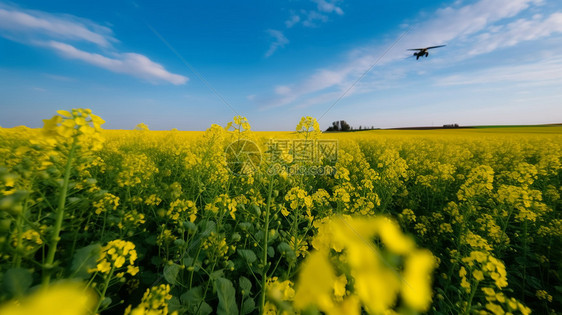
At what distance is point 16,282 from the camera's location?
43.6 inches

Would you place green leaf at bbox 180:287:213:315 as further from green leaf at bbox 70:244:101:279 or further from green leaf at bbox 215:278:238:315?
green leaf at bbox 70:244:101:279

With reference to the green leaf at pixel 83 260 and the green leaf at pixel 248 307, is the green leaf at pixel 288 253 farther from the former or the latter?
the green leaf at pixel 83 260

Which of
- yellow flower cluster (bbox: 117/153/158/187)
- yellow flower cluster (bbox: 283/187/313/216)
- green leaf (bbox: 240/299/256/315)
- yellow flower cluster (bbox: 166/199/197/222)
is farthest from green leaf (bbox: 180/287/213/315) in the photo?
yellow flower cluster (bbox: 117/153/158/187)

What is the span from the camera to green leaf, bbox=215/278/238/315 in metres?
1.73

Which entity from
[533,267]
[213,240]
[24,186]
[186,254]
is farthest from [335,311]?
[533,267]

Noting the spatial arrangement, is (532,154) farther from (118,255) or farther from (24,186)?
(24,186)

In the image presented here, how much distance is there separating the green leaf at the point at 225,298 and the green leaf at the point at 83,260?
92 cm

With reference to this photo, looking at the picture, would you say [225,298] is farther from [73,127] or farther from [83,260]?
[73,127]

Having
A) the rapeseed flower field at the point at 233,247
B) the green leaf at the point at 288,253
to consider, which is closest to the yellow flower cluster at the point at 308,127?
the rapeseed flower field at the point at 233,247

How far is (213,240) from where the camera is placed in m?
2.18

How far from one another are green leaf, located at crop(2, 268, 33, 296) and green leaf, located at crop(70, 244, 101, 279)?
18 centimetres

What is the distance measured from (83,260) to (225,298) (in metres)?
1.05

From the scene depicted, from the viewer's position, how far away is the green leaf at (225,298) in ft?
5.66

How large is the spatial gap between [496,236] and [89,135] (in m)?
4.61
